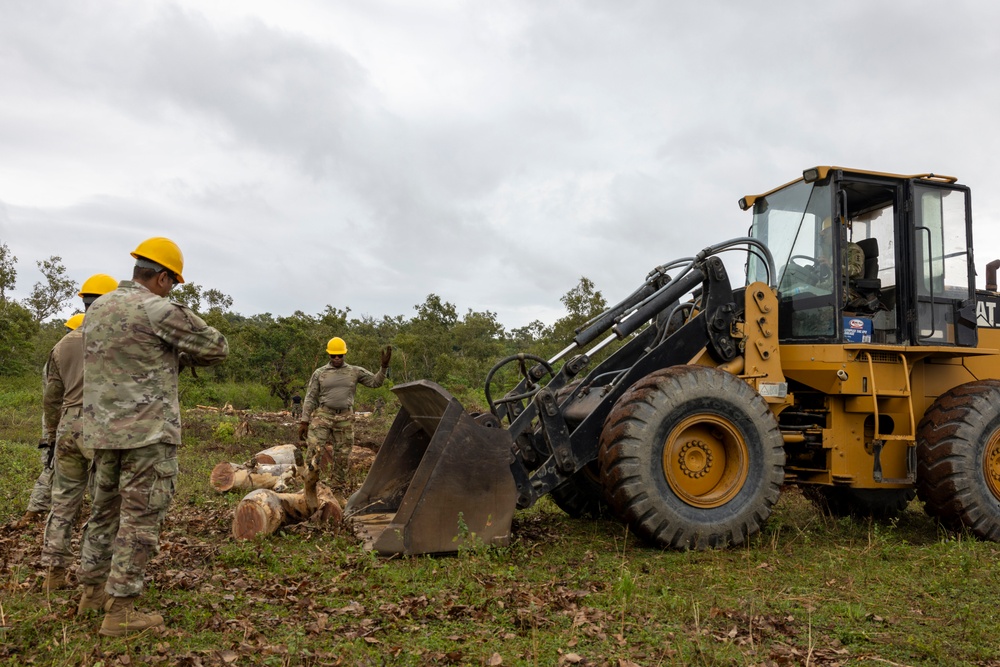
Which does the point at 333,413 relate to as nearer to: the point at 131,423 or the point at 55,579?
the point at 55,579

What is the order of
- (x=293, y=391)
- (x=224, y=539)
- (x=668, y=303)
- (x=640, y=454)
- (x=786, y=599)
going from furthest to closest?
1. (x=293, y=391)
2. (x=668, y=303)
3. (x=224, y=539)
4. (x=640, y=454)
5. (x=786, y=599)

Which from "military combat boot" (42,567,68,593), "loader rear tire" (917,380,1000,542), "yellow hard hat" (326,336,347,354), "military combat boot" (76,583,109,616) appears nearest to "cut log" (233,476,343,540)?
"military combat boot" (42,567,68,593)

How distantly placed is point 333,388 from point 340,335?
12.4 meters

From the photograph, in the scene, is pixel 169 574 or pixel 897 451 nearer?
pixel 169 574

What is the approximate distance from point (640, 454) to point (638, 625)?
181 cm

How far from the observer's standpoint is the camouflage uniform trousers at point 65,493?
505 cm

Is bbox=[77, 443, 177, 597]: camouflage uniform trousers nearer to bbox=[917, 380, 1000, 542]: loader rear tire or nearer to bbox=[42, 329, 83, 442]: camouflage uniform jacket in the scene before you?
bbox=[42, 329, 83, 442]: camouflage uniform jacket

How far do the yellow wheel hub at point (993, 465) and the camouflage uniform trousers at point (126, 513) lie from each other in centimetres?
677

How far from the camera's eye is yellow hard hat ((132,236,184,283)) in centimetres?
454

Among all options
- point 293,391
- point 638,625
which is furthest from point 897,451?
point 293,391

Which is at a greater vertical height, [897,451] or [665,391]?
[665,391]

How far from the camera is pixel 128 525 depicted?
4.34 meters

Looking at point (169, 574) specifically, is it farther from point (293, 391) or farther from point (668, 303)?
point (293, 391)

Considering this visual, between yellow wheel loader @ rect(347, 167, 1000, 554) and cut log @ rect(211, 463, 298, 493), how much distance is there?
2.66 m
